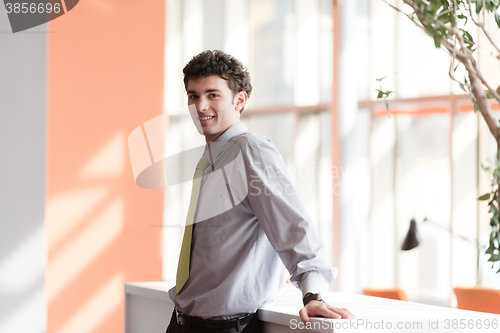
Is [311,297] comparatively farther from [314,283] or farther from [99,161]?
[99,161]

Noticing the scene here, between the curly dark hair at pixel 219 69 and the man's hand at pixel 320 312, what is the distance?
0.81 m

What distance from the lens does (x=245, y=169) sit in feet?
5.14

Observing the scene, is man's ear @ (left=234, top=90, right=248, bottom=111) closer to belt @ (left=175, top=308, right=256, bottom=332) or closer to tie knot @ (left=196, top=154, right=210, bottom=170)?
tie knot @ (left=196, top=154, right=210, bottom=170)

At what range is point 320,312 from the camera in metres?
1.32

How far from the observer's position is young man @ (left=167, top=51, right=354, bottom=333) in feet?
4.71

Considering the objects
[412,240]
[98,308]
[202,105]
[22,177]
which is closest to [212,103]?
[202,105]

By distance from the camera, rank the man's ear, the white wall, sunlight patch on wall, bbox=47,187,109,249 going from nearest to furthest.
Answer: the man's ear, the white wall, sunlight patch on wall, bbox=47,187,109,249

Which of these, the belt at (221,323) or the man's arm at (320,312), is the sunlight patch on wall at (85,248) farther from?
the man's arm at (320,312)

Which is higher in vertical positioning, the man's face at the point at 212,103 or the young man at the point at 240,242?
the man's face at the point at 212,103

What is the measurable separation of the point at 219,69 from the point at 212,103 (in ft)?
0.40

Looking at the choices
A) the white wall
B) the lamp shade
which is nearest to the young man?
the white wall

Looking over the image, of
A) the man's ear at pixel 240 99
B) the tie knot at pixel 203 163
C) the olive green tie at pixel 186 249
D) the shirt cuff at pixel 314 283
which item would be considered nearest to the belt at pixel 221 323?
the olive green tie at pixel 186 249

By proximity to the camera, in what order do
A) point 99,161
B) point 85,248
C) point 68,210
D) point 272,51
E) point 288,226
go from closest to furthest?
point 288,226 < point 68,210 < point 85,248 < point 99,161 < point 272,51

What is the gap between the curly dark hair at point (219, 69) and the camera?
1744mm
